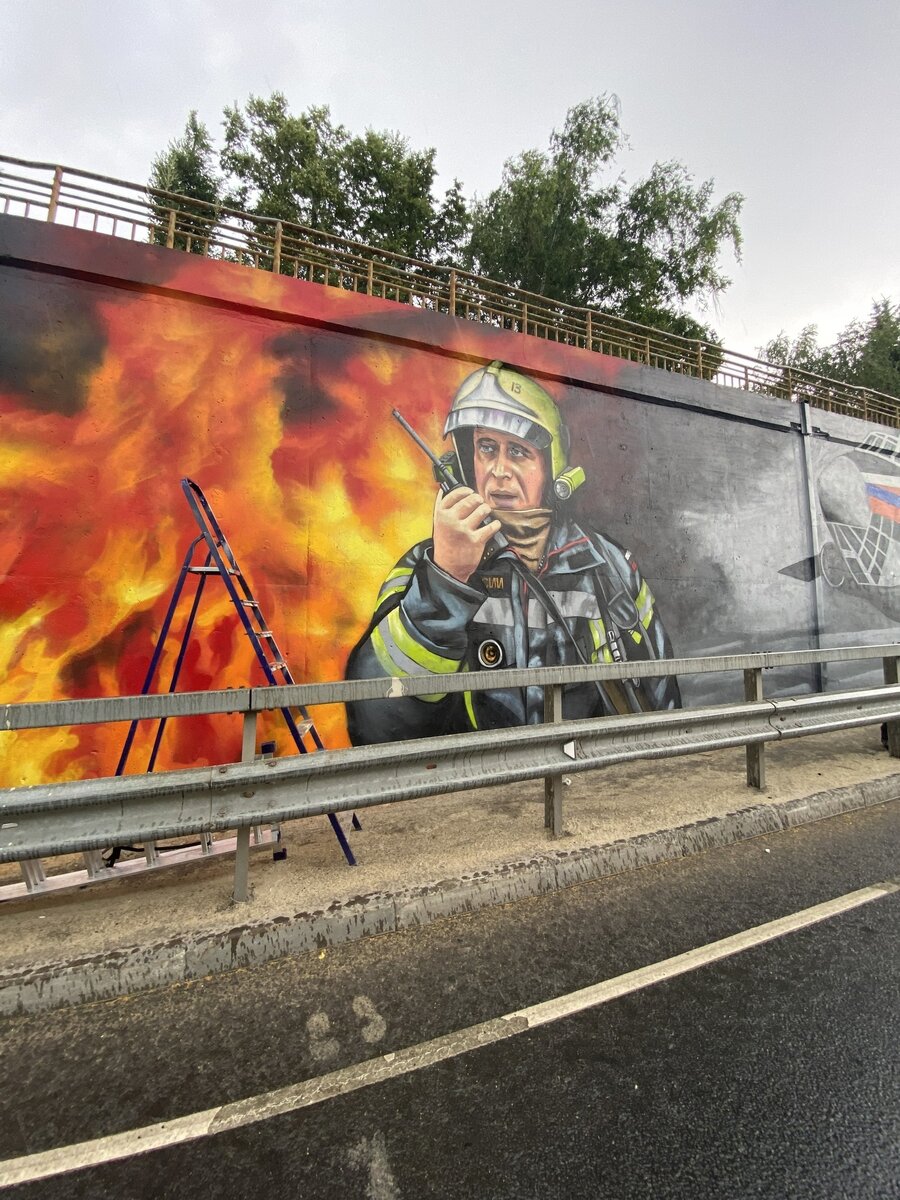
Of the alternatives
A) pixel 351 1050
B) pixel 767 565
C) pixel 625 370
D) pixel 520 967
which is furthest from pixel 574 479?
pixel 351 1050

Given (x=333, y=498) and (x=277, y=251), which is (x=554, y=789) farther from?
(x=277, y=251)

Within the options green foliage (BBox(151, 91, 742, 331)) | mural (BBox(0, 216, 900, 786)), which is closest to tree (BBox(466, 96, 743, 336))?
green foliage (BBox(151, 91, 742, 331))

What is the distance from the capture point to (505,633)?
21.4 feet

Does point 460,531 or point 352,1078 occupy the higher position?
point 460,531

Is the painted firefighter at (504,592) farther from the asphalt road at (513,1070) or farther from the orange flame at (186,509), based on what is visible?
the asphalt road at (513,1070)

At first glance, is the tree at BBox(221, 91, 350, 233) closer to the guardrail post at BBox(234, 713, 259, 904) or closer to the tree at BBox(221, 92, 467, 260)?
the tree at BBox(221, 92, 467, 260)

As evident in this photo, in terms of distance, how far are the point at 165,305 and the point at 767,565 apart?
892cm

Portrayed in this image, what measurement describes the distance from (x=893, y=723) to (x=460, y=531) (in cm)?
459

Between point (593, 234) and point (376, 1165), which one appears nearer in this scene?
point (376, 1165)

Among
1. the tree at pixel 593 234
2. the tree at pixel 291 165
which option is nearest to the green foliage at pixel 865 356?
the tree at pixel 593 234

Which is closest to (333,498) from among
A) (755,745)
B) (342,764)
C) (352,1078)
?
(342,764)

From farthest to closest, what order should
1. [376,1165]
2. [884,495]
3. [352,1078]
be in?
[884,495], [352,1078], [376,1165]

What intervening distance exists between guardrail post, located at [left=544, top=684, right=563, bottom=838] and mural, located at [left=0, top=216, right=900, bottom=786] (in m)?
2.73

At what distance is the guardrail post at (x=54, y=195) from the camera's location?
508cm
